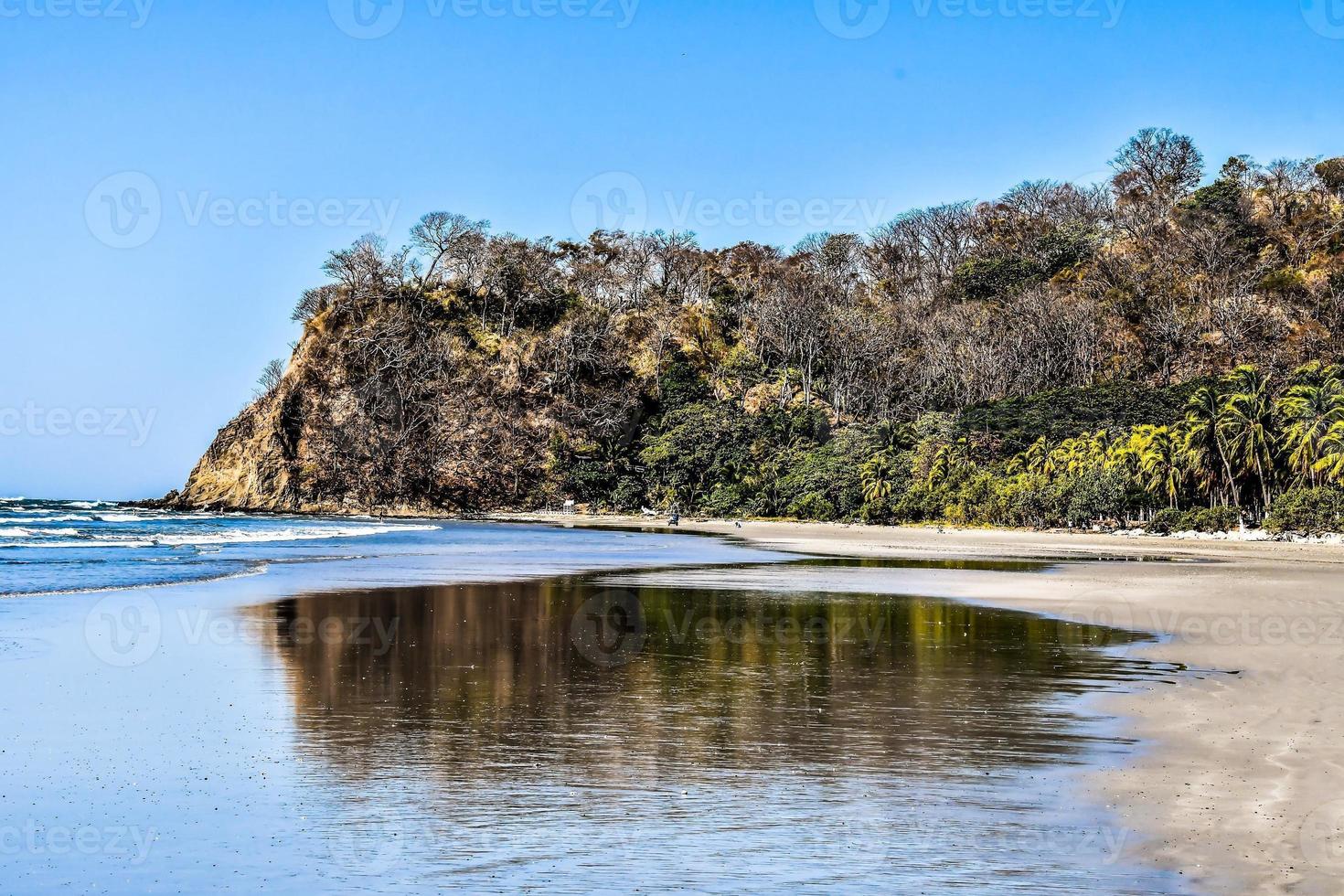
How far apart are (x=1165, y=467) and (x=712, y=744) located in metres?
47.6

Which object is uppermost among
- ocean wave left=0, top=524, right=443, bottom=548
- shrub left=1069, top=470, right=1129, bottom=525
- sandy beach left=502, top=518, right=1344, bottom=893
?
shrub left=1069, top=470, right=1129, bottom=525

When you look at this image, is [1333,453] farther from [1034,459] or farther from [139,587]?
[139,587]

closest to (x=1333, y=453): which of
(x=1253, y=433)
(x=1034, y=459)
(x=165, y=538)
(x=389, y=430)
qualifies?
(x=1253, y=433)

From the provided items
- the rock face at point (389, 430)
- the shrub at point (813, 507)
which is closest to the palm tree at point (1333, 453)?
the shrub at point (813, 507)

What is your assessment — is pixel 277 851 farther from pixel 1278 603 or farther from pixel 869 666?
pixel 1278 603

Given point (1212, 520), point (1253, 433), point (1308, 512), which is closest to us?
point (1308, 512)

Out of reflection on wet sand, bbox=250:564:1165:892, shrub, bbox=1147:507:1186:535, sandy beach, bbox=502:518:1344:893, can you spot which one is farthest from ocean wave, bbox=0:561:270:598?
shrub, bbox=1147:507:1186:535

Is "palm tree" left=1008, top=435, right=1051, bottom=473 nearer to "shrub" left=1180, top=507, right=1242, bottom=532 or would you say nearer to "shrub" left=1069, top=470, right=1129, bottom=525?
"shrub" left=1069, top=470, right=1129, bottom=525

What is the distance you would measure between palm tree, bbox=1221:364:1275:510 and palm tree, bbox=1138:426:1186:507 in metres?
2.57

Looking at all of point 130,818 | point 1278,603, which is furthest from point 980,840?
point 1278,603

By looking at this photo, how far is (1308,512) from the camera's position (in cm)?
4394

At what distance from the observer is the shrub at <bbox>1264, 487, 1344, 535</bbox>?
43.2 meters

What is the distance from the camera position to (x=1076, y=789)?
25.8 ft

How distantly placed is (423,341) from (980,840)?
99.6 m
